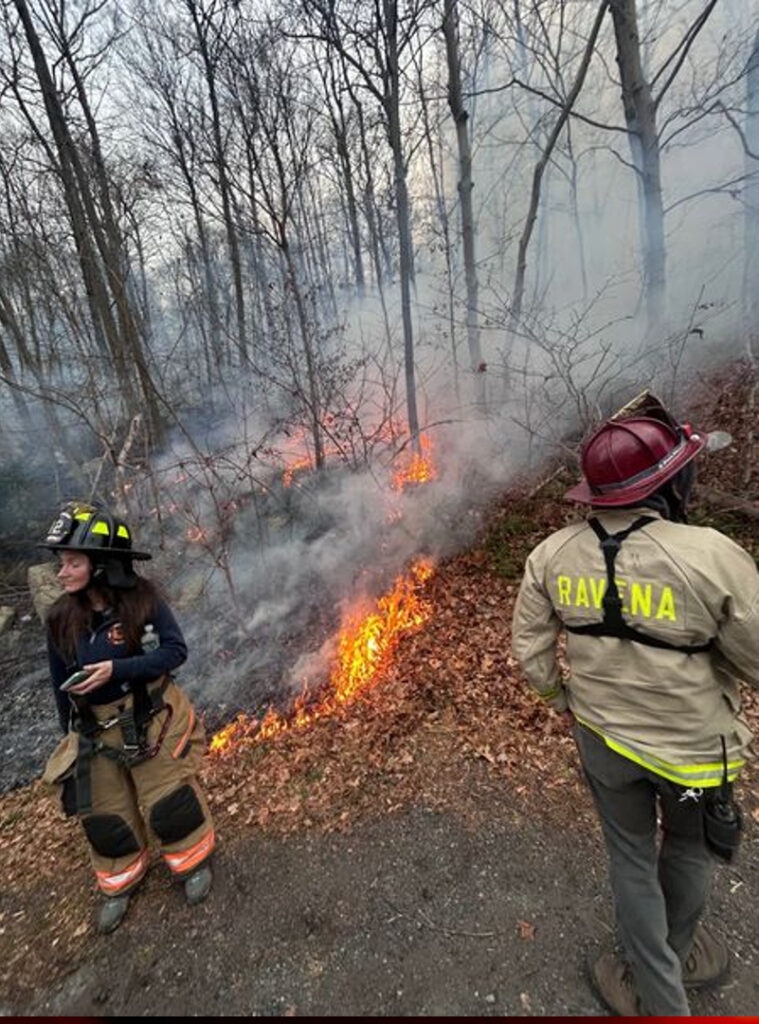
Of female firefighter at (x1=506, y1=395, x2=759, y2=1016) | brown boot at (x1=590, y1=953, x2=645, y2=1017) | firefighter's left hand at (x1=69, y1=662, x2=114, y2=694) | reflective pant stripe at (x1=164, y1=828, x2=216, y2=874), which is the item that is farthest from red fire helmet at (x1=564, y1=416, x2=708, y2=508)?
reflective pant stripe at (x1=164, y1=828, x2=216, y2=874)

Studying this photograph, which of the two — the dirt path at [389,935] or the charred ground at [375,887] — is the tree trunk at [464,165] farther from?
the dirt path at [389,935]

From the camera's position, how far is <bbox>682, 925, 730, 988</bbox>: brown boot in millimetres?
2252

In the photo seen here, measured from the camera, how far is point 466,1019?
7.39ft

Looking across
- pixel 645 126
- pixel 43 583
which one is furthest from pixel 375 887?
pixel 645 126

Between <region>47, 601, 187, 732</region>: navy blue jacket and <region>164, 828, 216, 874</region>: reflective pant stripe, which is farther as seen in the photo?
<region>164, 828, 216, 874</region>: reflective pant stripe

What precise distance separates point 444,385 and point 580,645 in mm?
12649

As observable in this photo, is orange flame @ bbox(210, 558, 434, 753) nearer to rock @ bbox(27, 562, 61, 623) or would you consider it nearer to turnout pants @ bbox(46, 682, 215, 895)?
turnout pants @ bbox(46, 682, 215, 895)

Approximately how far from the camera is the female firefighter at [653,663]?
171 cm

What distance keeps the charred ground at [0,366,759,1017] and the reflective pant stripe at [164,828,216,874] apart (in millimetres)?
257

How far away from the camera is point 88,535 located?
2635 millimetres

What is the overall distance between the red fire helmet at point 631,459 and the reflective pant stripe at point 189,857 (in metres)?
→ 3.20

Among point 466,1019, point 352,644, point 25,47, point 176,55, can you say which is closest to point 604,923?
point 466,1019

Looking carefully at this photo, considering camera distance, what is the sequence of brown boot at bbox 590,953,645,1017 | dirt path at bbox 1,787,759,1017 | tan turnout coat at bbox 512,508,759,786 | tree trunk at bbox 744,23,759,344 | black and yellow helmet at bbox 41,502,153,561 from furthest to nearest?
tree trunk at bbox 744,23,759,344
black and yellow helmet at bbox 41,502,153,561
dirt path at bbox 1,787,759,1017
brown boot at bbox 590,953,645,1017
tan turnout coat at bbox 512,508,759,786

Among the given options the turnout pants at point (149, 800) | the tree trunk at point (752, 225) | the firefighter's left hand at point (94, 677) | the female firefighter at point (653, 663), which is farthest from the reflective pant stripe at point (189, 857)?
the tree trunk at point (752, 225)
